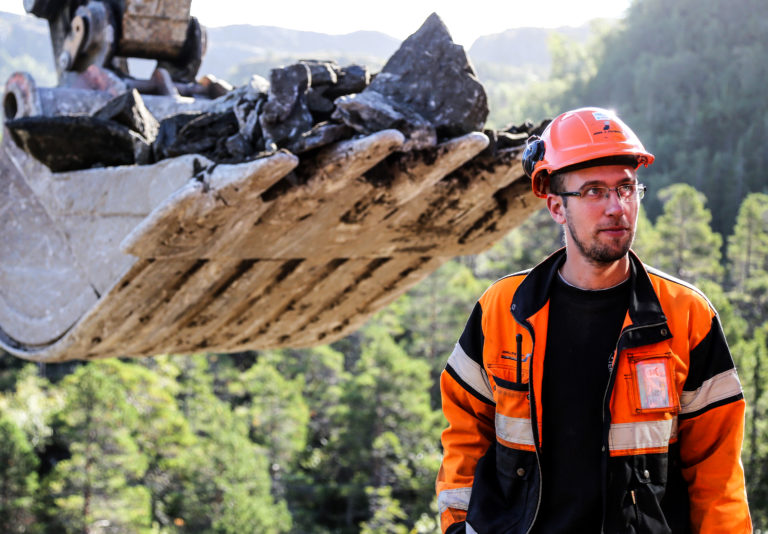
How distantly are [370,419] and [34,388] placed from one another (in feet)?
33.9

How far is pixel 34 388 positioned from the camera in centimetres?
2719

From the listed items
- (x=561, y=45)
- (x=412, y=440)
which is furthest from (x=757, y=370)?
(x=561, y=45)

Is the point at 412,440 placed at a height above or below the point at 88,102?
below

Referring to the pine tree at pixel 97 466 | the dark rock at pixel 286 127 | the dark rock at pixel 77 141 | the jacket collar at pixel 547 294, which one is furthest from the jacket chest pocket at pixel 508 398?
the pine tree at pixel 97 466

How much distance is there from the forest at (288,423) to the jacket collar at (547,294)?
40.7ft

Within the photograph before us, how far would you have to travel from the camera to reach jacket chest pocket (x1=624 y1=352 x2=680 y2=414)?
167 cm

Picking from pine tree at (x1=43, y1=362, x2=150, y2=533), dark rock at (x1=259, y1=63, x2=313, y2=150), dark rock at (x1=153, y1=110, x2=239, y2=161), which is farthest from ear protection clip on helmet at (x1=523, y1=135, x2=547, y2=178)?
pine tree at (x1=43, y1=362, x2=150, y2=533)

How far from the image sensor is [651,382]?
1.67 m

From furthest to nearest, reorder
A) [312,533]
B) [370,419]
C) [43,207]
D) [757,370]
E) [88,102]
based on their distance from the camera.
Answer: [370,419], [312,533], [757,370], [88,102], [43,207]

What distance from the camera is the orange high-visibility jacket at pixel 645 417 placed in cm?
167

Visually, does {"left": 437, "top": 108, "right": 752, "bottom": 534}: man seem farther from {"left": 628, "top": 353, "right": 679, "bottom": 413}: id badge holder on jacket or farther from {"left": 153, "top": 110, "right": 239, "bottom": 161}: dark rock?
{"left": 153, "top": 110, "right": 239, "bottom": 161}: dark rock

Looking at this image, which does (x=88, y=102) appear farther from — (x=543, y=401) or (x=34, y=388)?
(x=34, y=388)

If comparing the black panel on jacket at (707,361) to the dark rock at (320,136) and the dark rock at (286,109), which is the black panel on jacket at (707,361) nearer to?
the dark rock at (320,136)

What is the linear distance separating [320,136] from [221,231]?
1.63 ft
